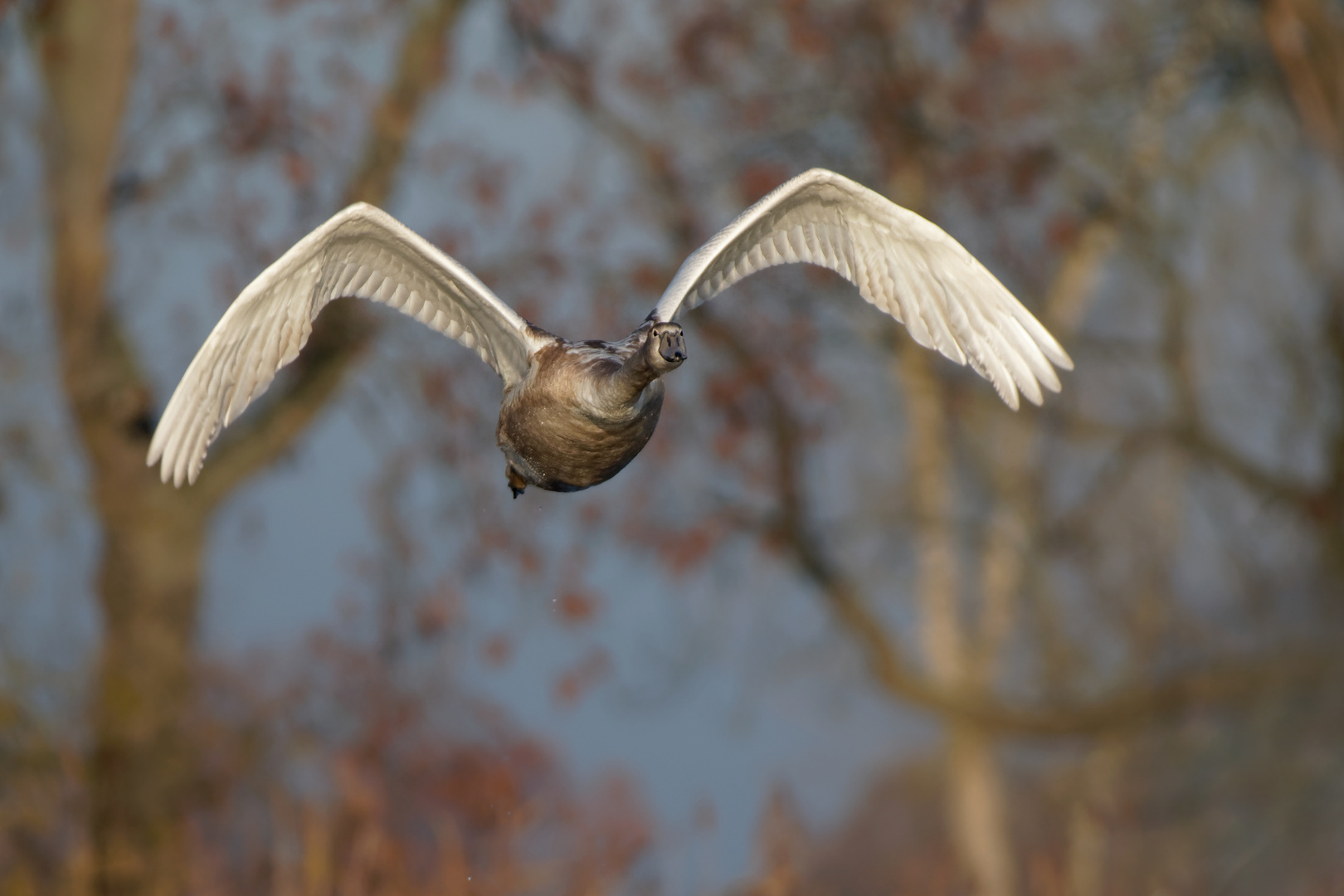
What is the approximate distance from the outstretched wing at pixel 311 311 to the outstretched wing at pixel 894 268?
63 cm

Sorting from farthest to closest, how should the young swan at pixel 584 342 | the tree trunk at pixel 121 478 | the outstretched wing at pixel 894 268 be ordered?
the tree trunk at pixel 121 478
the outstretched wing at pixel 894 268
the young swan at pixel 584 342

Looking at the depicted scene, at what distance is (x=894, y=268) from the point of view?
12.7 ft

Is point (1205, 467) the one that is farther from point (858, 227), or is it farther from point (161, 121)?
point (161, 121)

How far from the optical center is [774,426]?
8.99 meters

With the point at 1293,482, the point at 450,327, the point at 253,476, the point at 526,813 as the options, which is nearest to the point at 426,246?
the point at 450,327

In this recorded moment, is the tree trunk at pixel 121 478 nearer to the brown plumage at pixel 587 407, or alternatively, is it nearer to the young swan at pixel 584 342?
the young swan at pixel 584 342

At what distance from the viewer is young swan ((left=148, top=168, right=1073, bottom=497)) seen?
3012 mm

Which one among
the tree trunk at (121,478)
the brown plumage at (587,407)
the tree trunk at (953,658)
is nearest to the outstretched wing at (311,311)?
the brown plumage at (587,407)

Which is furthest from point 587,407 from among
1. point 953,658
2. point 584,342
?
point 953,658

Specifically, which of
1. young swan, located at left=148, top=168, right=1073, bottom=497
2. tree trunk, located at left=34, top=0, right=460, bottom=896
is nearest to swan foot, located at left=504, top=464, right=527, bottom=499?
young swan, located at left=148, top=168, right=1073, bottom=497

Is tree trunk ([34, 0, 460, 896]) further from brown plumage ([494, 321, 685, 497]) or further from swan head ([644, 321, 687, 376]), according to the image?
swan head ([644, 321, 687, 376])

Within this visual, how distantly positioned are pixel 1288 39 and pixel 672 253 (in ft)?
13.6

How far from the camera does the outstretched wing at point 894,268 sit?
3.44m

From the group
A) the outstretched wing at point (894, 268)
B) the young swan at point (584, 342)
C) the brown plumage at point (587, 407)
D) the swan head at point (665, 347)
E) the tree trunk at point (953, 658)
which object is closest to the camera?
the swan head at point (665, 347)
